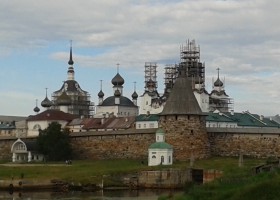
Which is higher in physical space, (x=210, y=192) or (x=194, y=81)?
(x=194, y=81)

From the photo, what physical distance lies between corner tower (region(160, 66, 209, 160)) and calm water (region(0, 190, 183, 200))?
35.1ft

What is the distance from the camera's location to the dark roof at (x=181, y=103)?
157 ft

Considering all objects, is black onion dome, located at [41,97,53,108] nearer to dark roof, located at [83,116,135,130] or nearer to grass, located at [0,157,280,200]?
dark roof, located at [83,116,135,130]

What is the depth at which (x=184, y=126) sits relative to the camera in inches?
1892

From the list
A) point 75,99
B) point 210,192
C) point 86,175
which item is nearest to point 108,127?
point 75,99

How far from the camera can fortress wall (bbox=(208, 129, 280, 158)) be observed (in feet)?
157

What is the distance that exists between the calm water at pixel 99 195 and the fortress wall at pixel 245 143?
12.9 metres

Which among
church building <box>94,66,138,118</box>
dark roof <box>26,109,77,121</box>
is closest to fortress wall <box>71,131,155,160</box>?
dark roof <box>26,109,77,121</box>

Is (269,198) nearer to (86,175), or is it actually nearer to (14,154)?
(86,175)

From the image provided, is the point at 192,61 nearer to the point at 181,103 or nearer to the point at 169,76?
the point at 169,76

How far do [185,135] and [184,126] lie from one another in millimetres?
614

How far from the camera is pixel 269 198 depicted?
18609 mm

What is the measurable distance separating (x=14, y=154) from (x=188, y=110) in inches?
606

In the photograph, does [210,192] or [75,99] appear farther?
[75,99]
